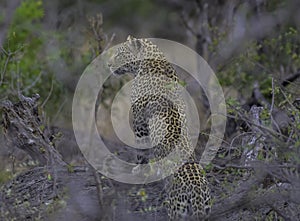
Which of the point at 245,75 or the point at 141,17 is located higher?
the point at 245,75

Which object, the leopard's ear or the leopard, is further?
the leopard's ear

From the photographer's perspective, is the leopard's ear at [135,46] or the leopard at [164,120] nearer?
the leopard at [164,120]

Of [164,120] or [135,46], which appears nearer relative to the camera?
[164,120]

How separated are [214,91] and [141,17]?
12.2m

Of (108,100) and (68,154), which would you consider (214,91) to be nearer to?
(68,154)

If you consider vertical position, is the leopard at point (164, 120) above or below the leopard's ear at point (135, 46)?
below

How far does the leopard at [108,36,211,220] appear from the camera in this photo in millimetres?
7328

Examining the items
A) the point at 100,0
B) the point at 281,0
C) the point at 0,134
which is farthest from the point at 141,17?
the point at 0,134

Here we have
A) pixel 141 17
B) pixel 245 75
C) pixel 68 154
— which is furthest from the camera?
pixel 141 17

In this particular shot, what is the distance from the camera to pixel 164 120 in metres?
8.24

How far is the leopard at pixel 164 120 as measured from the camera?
7328mm

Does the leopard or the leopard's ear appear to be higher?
the leopard's ear

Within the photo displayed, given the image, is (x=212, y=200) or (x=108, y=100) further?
(x=108, y=100)

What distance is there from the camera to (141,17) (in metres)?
22.2
